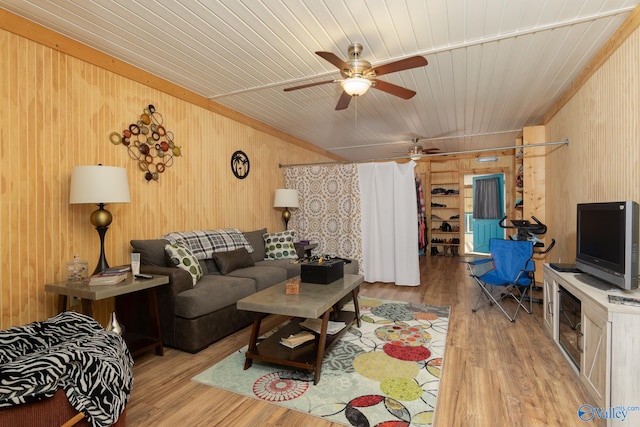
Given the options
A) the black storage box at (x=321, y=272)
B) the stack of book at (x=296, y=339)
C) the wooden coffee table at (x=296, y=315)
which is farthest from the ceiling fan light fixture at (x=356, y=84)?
the stack of book at (x=296, y=339)

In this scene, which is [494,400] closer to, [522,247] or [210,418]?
[210,418]

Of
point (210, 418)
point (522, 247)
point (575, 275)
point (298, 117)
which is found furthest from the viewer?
point (298, 117)

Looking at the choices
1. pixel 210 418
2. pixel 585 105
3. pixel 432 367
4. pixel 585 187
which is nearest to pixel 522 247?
pixel 585 187

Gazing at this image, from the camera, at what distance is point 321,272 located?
283 centimetres

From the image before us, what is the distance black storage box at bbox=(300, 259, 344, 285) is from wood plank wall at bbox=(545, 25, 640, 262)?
232 centimetres

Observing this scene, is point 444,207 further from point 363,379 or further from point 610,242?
point 363,379

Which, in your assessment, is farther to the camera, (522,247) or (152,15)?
(522,247)

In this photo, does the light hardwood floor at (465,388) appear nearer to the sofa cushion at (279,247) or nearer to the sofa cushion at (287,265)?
the sofa cushion at (287,265)

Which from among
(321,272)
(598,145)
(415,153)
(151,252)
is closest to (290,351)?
(321,272)

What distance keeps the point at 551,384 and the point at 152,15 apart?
381 cm

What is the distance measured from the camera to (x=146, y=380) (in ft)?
7.39

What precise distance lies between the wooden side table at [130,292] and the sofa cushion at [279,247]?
1.94 metres

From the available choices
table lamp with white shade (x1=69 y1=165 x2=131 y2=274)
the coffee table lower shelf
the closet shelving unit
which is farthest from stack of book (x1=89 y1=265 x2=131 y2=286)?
the closet shelving unit

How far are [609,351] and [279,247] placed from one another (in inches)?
140
